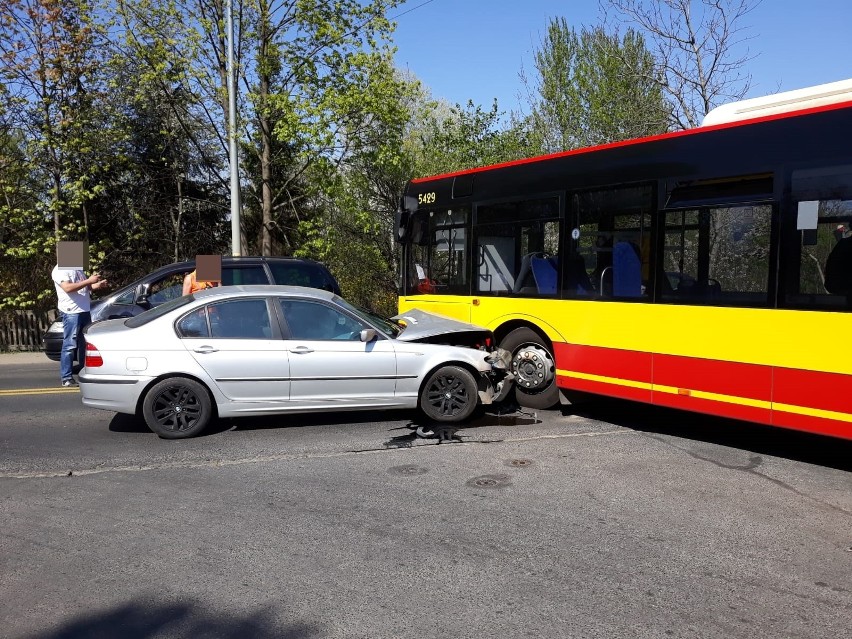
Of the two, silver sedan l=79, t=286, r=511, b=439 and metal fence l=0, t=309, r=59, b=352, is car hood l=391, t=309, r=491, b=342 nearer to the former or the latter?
silver sedan l=79, t=286, r=511, b=439

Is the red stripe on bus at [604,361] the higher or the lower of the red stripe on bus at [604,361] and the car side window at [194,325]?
the lower

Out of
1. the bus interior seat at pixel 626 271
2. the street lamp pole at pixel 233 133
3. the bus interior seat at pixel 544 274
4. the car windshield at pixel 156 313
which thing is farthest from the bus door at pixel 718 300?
the street lamp pole at pixel 233 133

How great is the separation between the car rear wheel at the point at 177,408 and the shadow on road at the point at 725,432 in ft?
13.6

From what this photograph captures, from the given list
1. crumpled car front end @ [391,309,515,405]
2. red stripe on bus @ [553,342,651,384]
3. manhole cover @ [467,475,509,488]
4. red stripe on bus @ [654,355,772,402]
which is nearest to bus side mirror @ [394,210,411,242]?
crumpled car front end @ [391,309,515,405]

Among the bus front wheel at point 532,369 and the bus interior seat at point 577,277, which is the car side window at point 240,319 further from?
the bus interior seat at point 577,277

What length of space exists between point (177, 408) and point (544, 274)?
4.17 metres

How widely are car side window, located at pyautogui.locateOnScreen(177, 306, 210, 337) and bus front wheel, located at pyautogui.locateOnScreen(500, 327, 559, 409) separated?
345 centimetres

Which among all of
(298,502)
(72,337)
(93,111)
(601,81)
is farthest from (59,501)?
(601,81)

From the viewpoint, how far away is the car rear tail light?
6934mm

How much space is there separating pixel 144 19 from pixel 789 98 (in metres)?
14.3

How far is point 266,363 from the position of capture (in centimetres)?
707

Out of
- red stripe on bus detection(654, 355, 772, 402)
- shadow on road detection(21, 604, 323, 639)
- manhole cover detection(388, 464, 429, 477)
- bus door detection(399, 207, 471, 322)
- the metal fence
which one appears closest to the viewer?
shadow on road detection(21, 604, 323, 639)

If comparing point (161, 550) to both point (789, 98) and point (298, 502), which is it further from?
point (789, 98)

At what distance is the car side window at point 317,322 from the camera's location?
23.9ft
